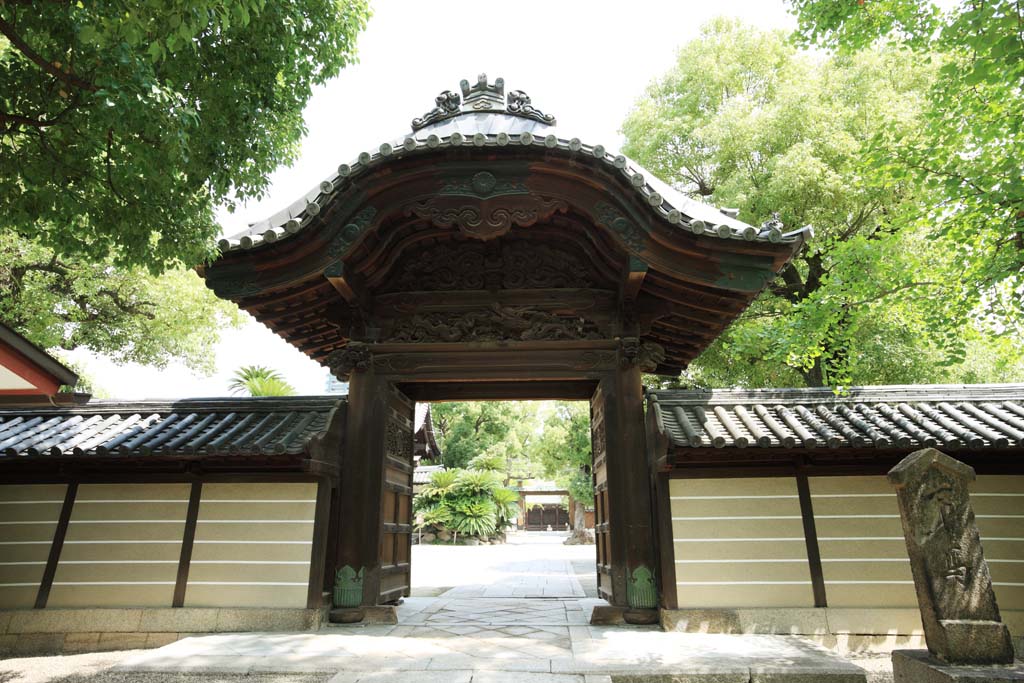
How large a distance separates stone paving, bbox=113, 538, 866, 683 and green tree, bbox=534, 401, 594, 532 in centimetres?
1654

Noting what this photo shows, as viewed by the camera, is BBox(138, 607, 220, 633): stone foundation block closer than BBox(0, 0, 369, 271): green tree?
No

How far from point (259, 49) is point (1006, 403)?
29.6 ft

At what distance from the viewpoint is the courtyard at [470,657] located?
13.9 ft

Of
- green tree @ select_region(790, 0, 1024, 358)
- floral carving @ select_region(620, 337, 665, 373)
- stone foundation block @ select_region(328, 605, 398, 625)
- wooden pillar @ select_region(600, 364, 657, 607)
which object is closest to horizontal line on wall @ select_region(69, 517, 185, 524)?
stone foundation block @ select_region(328, 605, 398, 625)

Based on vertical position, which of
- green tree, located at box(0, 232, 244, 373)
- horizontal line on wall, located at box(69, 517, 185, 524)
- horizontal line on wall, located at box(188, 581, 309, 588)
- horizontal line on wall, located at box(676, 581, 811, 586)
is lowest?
horizontal line on wall, located at box(188, 581, 309, 588)

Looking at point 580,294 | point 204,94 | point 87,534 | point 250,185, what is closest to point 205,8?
point 204,94

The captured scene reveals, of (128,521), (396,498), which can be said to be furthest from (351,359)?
(128,521)

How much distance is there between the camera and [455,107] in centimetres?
838

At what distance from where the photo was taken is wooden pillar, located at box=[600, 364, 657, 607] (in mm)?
6164

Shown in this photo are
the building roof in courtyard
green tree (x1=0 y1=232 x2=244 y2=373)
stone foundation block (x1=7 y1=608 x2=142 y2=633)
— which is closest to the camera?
the building roof in courtyard

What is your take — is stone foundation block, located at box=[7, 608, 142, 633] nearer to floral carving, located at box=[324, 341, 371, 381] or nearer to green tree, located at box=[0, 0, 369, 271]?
floral carving, located at box=[324, 341, 371, 381]

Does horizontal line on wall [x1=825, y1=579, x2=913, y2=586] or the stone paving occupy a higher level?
horizontal line on wall [x1=825, y1=579, x2=913, y2=586]

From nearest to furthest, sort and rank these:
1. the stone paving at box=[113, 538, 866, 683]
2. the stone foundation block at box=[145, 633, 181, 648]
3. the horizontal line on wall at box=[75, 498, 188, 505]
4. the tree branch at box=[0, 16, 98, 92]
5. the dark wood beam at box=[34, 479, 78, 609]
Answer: the tree branch at box=[0, 16, 98, 92] < the stone paving at box=[113, 538, 866, 683] < the stone foundation block at box=[145, 633, 181, 648] < the dark wood beam at box=[34, 479, 78, 609] < the horizontal line on wall at box=[75, 498, 188, 505]

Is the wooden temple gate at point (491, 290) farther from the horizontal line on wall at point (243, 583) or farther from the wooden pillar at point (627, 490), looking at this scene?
the horizontal line on wall at point (243, 583)
